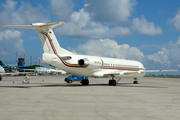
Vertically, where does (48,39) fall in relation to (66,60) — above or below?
above

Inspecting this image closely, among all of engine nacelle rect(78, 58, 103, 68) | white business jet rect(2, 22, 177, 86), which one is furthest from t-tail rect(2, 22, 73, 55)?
engine nacelle rect(78, 58, 103, 68)

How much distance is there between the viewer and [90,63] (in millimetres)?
23312

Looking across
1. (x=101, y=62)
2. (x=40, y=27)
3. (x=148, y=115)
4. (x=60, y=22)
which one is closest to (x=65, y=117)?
(x=148, y=115)

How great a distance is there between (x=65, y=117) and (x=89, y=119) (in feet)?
2.96

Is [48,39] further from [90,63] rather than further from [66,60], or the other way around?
[90,63]

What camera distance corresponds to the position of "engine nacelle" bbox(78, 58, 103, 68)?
2277cm

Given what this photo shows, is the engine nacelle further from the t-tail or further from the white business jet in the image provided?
the t-tail

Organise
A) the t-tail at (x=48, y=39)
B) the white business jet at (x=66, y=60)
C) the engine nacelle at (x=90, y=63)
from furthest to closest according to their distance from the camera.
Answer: the engine nacelle at (x=90, y=63) < the white business jet at (x=66, y=60) < the t-tail at (x=48, y=39)

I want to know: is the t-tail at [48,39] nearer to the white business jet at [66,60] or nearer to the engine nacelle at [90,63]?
the white business jet at [66,60]

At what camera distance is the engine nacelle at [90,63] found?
2277 centimetres

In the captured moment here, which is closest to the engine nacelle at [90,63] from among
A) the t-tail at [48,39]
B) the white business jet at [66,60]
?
the white business jet at [66,60]

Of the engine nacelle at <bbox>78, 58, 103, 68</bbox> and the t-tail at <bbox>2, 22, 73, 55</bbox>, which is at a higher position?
the t-tail at <bbox>2, 22, 73, 55</bbox>

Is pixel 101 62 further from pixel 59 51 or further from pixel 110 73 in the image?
pixel 59 51

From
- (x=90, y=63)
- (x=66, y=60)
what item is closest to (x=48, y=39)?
(x=66, y=60)
